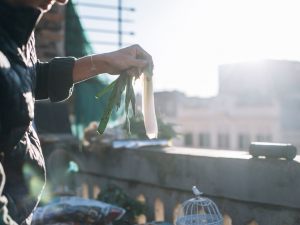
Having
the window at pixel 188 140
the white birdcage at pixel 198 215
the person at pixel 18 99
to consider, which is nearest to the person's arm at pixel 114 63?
the person at pixel 18 99

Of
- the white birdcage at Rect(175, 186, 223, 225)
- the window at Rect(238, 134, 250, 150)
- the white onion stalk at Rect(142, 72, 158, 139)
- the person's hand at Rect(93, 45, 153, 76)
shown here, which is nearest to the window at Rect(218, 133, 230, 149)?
the window at Rect(238, 134, 250, 150)

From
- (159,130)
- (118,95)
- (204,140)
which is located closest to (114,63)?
(118,95)

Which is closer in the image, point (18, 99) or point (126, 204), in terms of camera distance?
point (18, 99)

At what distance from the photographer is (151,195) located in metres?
3.79

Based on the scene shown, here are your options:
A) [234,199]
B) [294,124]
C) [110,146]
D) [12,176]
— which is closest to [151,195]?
[110,146]

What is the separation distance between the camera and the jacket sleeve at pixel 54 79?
5.90ft

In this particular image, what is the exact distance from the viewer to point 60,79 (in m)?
1.83

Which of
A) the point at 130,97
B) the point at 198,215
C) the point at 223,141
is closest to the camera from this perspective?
the point at 130,97

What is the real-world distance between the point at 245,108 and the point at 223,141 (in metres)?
4.56

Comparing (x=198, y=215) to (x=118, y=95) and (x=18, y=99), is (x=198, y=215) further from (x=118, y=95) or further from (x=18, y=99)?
(x=18, y=99)

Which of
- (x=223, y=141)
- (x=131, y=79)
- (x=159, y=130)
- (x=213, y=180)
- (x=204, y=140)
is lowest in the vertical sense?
(x=204, y=140)

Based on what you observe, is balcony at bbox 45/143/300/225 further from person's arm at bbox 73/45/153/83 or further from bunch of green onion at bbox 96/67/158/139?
person's arm at bbox 73/45/153/83

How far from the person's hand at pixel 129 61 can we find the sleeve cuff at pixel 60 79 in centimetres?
16

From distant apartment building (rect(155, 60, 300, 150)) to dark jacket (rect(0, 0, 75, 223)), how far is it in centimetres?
3785
